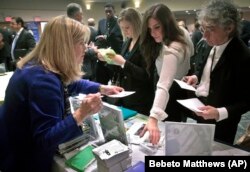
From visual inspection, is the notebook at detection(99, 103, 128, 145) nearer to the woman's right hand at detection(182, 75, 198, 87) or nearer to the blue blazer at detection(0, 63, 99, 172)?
the blue blazer at detection(0, 63, 99, 172)

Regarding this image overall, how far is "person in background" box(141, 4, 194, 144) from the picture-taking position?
144cm

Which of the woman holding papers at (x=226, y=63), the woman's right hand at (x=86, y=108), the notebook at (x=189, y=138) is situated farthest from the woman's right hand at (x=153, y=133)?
the woman's right hand at (x=86, y=108)

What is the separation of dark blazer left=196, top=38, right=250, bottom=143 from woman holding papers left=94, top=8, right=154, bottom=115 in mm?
659

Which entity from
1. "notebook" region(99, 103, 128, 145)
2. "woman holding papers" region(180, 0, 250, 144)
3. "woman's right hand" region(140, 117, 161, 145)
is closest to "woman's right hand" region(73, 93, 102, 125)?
"notebook" region(99, 103, 128, 145)

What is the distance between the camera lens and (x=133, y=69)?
2014 millimetres

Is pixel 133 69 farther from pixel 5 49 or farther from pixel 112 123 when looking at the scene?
pixel 5 49

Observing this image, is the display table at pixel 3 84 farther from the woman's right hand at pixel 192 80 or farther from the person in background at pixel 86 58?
the woman's right hand at pixel 192 80

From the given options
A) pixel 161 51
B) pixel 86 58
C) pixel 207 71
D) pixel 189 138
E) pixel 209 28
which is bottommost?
pixel 189 138

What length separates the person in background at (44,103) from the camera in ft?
3.57

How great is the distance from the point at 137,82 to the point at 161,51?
41cm

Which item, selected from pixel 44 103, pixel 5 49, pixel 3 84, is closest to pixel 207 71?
pixel 44 103

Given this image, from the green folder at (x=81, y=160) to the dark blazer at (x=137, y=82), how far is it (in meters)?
0.88

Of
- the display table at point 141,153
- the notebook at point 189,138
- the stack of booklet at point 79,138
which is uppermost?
the notebook at point 189,138

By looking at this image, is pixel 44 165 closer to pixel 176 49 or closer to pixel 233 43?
pixel 176 49
